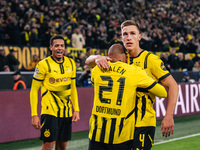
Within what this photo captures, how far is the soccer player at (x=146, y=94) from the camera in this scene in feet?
11.7

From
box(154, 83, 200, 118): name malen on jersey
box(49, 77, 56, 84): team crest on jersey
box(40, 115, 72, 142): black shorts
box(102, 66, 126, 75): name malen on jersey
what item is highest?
box(102, 66, 126, 75): name malen on jersey

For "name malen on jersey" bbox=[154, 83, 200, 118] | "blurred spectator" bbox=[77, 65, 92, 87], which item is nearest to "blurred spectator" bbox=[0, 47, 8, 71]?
"blurred spectator" bbox=[77, 65, 92, 87]

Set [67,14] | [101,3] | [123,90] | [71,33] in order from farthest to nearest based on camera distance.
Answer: [101,3] → [67,14] → [71,33] → [123,90]

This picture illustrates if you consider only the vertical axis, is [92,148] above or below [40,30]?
below

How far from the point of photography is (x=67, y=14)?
18641mm

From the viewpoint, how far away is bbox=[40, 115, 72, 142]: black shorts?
5302 millimetres

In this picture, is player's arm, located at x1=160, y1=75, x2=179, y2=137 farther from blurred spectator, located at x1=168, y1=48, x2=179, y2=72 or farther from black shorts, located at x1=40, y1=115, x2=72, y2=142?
blurred spectator, located at x1=168, y1=48, x2=179, y2=72

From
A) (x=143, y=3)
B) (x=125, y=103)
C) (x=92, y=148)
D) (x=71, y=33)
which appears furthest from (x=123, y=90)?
(x=143, y=3)

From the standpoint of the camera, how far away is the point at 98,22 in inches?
810

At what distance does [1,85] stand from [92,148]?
9.48m

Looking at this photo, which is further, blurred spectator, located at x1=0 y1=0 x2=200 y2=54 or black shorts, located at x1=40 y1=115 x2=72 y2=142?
blurred spectator, located at x1=0 y1=0 x2=200 y2=54

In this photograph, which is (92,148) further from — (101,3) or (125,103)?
(101,3)

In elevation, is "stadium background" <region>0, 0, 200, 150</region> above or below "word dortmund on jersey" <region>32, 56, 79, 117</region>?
below

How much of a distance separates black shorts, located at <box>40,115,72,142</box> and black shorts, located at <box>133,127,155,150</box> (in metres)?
2.05
